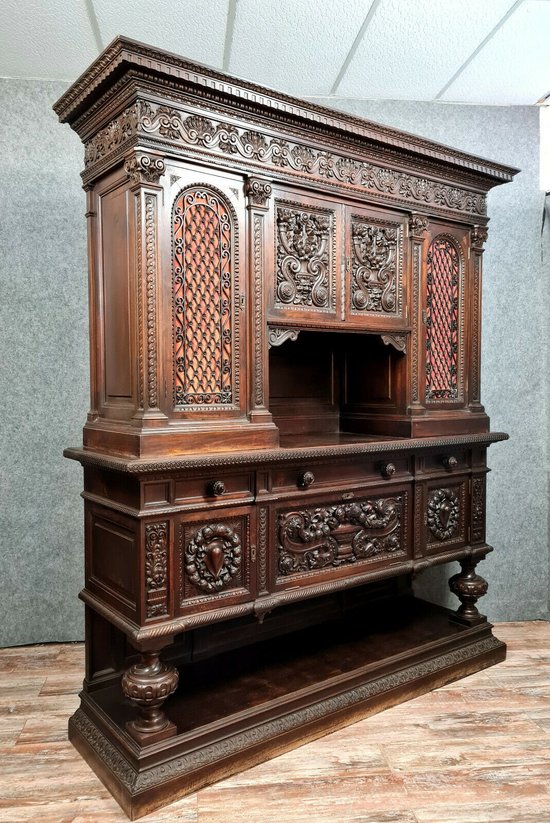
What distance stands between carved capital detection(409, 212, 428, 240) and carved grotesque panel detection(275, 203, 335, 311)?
44 centimetres

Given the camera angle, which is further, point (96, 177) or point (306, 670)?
point (306, 670)

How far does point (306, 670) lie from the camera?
247cm

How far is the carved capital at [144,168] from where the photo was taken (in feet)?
6.08

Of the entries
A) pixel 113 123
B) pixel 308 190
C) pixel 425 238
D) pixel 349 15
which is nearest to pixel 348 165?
pixel 308 190

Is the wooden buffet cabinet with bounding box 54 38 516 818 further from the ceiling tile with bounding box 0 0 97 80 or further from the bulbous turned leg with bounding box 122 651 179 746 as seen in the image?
the ceiling tile with bounding box 0 0 97 80

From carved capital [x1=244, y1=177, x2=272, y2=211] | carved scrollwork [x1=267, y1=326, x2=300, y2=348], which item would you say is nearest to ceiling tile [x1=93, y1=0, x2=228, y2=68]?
carved capital [x1=244, y1=177, x2=272, y2=211]

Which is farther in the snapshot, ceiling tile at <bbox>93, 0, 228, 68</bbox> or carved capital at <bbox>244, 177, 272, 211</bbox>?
ceiling tile at <bbox>93, 0, 228, 68</bbox>

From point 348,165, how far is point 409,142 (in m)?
0.33

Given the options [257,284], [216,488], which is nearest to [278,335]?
[257,284]

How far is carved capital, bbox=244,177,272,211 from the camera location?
2.10 metres

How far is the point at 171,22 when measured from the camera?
2.52 meters

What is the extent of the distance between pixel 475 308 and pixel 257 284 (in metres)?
1.26

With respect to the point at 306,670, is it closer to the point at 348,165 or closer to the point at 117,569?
the point at 117,569

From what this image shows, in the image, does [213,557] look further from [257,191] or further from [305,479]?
[257,191]
